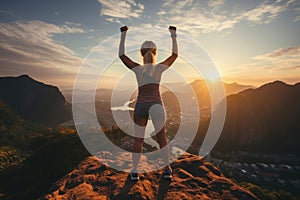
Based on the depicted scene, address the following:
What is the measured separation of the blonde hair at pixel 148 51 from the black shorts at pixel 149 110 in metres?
0.92

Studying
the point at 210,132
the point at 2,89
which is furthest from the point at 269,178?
the point at 2,89

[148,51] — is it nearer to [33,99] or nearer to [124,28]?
[124,28]

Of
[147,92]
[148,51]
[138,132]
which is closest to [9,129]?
[138,132]

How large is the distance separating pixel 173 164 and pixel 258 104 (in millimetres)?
147945

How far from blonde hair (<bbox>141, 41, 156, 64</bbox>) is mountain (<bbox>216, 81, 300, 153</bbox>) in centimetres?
11797

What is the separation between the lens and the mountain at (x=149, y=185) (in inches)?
134

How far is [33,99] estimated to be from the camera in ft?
569

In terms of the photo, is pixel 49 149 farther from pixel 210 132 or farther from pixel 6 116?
pixel 210 132

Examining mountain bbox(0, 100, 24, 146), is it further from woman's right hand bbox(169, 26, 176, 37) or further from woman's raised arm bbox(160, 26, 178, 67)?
woman's right hand bbox(169, 26, 176, 37)

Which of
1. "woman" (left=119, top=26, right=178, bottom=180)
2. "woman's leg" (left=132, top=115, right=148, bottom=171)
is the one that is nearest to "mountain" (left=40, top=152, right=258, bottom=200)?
"woman" (left=119, top=26, right=178, bottom=180)

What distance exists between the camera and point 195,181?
4059 millimetres

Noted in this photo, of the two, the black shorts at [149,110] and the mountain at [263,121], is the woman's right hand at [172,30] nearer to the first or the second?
the black shorts at [149,110]

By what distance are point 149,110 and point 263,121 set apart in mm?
141735

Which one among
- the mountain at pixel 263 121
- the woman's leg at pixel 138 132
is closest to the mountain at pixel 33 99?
the mountain at pixel 263 121
